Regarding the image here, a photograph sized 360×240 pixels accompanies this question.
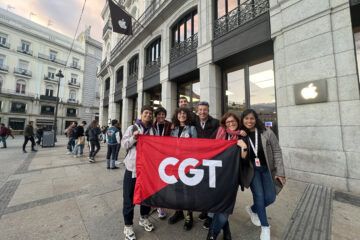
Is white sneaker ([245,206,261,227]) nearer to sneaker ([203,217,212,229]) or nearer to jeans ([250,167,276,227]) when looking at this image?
jeans ([250,167,276,227])

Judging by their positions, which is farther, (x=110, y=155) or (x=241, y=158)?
(x=110, y=155)

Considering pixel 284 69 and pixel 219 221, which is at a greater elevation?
pixel 284 69

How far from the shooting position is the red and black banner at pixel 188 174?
2461 millimetres

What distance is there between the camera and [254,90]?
24.5ft

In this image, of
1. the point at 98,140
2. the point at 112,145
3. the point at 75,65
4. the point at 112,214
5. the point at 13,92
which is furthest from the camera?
the point at 75,65

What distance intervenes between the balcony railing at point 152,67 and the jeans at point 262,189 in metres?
11.0

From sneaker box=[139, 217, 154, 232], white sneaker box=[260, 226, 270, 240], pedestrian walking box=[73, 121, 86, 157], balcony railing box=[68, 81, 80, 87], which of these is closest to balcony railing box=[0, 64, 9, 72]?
balcony railing box=[68, 81, 80, 87]

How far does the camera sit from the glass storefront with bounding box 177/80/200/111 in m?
10.3

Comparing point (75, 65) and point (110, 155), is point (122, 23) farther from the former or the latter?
point (75, 65)

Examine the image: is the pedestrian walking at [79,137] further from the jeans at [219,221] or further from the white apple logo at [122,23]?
the jeans at [219,221]

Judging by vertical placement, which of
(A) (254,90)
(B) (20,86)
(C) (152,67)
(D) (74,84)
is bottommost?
(A) (254,90)

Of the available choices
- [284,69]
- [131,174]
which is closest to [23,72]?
[131,174]

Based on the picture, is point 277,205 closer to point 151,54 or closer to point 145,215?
point 145,215

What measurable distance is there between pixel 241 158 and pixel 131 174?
5.66 feet
